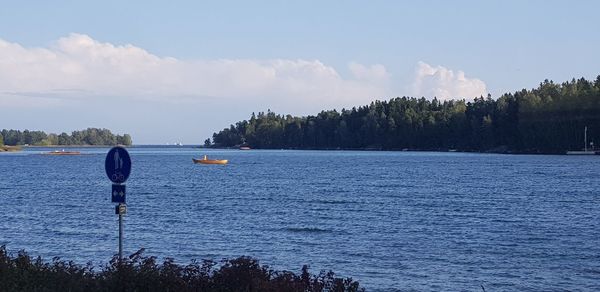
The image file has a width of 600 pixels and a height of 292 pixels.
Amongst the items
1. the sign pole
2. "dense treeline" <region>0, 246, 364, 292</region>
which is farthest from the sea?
the sign pole

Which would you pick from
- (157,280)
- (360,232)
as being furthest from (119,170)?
(360,232)

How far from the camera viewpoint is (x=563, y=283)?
27219 millimetres

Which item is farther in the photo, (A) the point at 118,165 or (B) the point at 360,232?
(B) the point at 360,232

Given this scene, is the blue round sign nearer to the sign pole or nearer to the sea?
the sign pole

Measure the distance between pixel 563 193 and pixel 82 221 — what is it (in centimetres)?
4284

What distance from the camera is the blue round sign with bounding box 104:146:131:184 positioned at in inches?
663

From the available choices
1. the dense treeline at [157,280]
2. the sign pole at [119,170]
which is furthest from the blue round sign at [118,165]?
the dense treeline at [157,280]

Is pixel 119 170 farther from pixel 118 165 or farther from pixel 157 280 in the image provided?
pixel 157 280

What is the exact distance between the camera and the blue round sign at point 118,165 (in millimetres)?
16844

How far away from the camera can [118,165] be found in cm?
1689

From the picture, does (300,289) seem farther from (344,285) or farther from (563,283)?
(563,283)

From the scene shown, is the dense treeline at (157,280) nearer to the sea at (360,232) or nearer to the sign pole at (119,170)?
the sign pole at (119,170)

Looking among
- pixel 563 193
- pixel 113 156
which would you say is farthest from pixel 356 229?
pixel 563 193

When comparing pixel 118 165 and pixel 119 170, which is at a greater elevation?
pixel 118 165
